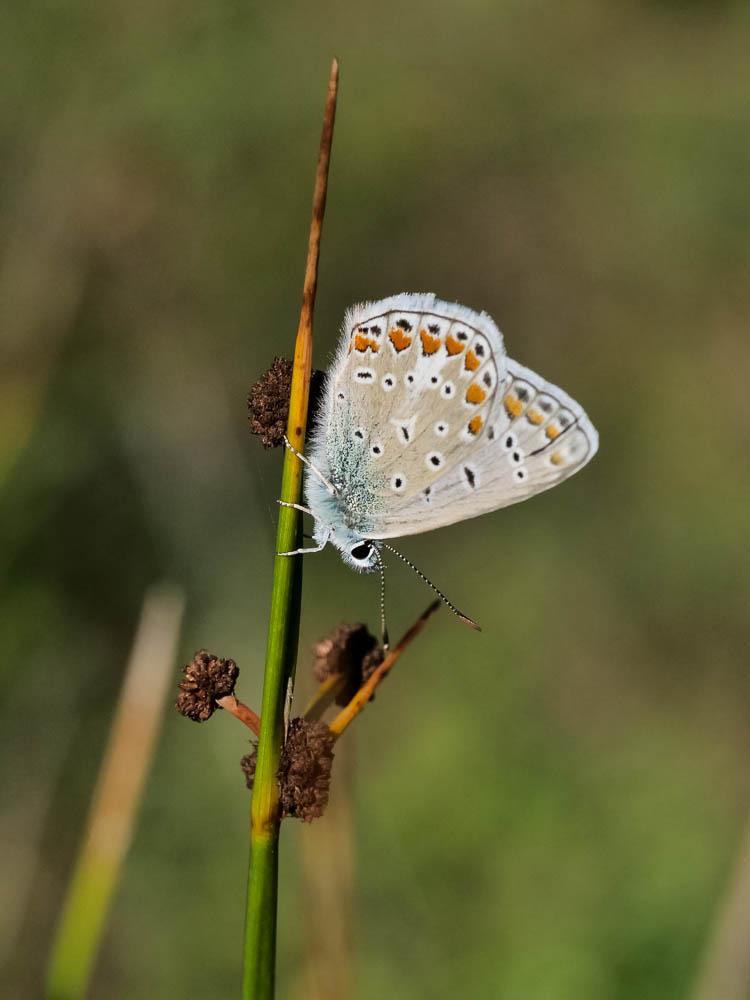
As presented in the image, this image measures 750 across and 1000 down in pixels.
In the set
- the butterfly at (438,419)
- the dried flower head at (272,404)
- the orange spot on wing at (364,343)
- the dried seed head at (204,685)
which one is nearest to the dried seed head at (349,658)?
the dried seed head at (204,685)

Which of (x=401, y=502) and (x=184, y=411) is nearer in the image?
(x=401, y=502)

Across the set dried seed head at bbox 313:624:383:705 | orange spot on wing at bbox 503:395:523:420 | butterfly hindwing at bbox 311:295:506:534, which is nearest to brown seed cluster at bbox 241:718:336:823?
dried seed head at bbox 313:624:383:705

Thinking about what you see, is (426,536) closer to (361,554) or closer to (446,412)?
(361,554)

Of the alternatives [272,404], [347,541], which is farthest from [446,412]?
[272,404]

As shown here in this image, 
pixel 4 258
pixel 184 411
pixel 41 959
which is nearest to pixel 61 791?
pixel 41 959

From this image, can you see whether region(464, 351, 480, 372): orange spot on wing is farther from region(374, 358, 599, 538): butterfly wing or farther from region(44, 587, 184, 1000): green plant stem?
region(44, 587, 184, 1000): green plant stem

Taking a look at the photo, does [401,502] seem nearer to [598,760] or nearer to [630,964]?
[630,964]
